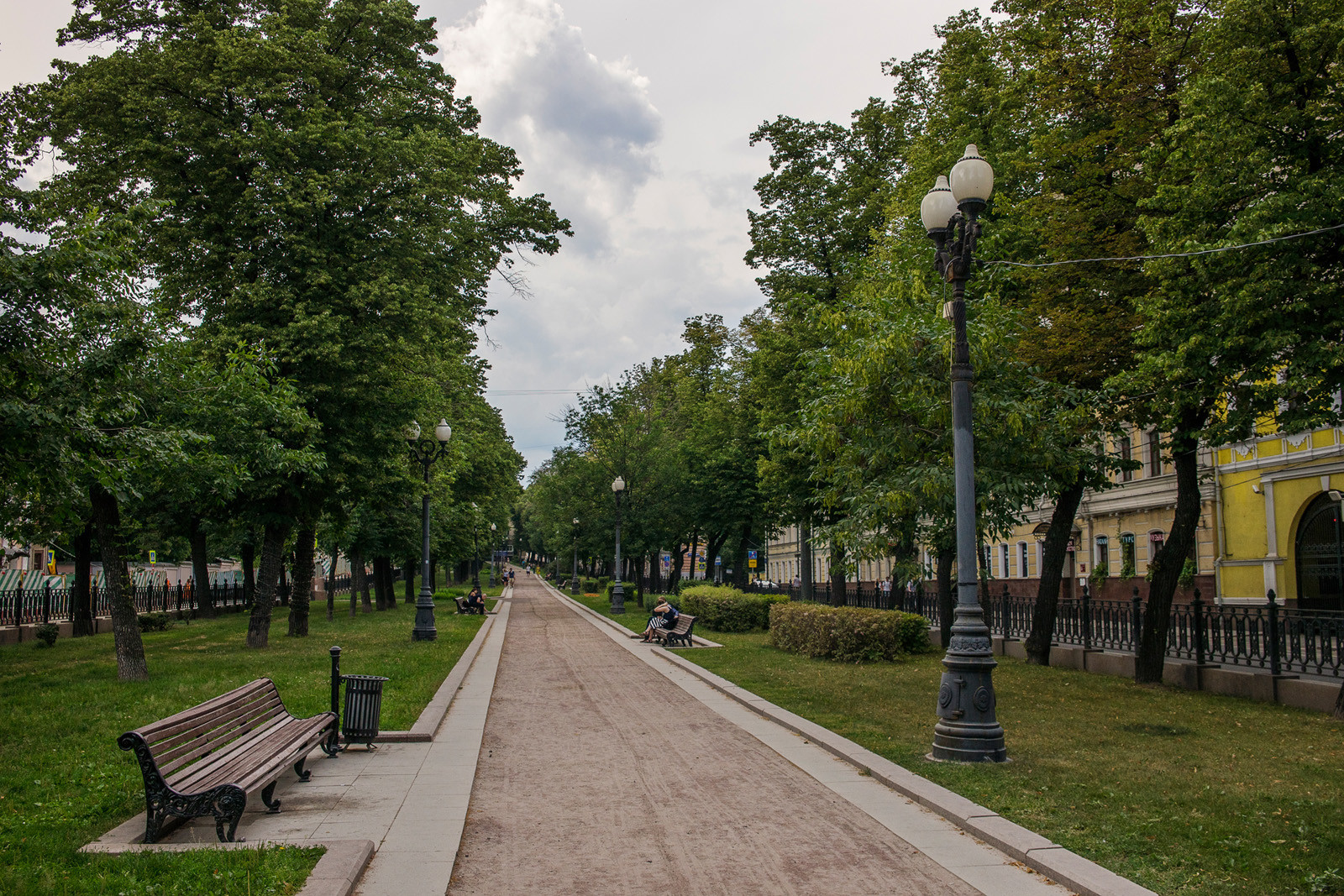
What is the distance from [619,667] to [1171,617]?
10458mm

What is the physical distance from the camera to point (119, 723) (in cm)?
1095

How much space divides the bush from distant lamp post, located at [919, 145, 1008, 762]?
95.7ft

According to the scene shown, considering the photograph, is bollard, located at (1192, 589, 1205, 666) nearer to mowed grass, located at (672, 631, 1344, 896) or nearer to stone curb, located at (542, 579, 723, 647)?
mowed grass, located at (672, 631, 1344, 896)

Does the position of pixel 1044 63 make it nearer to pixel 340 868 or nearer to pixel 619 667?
pixel 619 667

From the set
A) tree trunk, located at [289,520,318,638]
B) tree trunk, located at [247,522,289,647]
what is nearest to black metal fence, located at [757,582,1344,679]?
tree trunk, located at [247,522,289,647]

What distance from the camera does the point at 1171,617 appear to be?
56.7 ft

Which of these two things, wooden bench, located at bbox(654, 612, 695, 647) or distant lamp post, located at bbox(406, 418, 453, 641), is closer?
wooden bench, located at bbox(654, 612, 695, 647)

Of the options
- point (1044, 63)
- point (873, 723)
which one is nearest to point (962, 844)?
point (873, 723)

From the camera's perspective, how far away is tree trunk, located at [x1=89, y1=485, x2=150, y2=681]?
15.2m

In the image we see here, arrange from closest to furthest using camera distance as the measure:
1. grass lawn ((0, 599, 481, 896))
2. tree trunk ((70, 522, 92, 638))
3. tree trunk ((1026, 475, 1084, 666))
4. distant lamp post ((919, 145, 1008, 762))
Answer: grass lawn ((0, 599, 481, 896)) → distant lamp post ((919, 145, 1008, 762)) → tree trunk ((1026, 475, 1084, 666)) → tree trunk ((70, 522, 92, 638))

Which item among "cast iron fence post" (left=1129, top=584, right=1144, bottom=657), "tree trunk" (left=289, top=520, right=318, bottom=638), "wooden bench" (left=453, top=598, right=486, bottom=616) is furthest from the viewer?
"wooden bench" (left=453, top=598, right=486, bottom=616)

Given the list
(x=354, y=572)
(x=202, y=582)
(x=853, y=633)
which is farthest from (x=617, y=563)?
(x=853, y=633)

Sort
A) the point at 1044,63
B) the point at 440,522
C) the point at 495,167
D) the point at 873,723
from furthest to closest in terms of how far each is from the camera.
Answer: the point at 440,522, the point at 495,167, the point at 1044,63, the point at 873,723

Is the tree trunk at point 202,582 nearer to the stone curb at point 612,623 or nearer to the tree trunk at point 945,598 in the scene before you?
the stone curb at point 612,623
